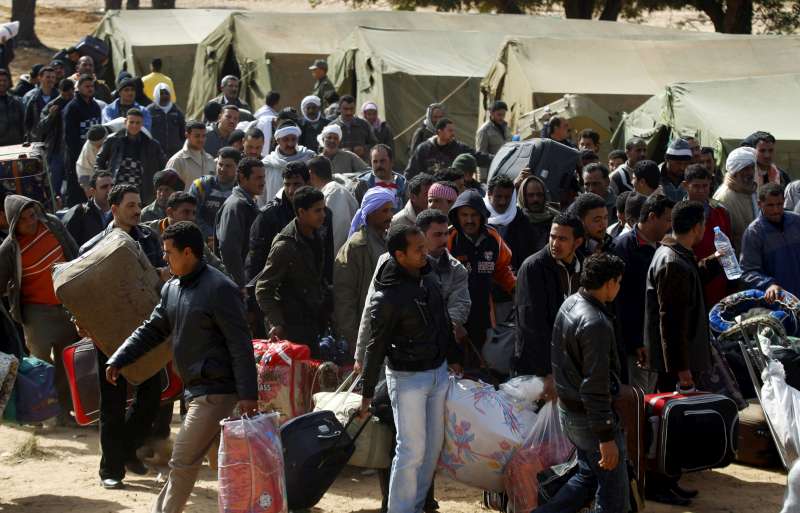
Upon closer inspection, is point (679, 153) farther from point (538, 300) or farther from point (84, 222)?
point (84, 222)

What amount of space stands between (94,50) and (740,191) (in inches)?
587

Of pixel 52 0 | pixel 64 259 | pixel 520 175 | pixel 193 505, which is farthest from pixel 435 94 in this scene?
pixel 52 0

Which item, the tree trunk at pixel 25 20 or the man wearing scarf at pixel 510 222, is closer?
the man wearing scarf at pixel 510 222

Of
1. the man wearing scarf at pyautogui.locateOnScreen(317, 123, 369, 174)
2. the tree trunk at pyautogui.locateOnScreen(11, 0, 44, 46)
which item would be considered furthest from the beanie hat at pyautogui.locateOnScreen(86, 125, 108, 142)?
the tree trunk at pyautogui.locateOnScreen(11, 0, 44, 46)

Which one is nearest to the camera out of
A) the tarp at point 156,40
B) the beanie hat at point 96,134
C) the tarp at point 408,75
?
the beanie hat at point 96,134

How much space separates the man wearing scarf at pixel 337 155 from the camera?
12.1 metres

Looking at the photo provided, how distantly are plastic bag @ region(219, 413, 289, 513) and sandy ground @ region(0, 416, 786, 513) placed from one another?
101 centimetres

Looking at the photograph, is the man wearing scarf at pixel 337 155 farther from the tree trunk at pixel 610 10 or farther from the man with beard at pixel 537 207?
the tree trunk at pixel 610 10

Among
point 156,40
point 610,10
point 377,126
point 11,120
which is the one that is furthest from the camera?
point 610,10

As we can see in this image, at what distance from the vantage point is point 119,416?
7.65 metres

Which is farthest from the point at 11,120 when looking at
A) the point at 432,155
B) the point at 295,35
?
the point at 295,35

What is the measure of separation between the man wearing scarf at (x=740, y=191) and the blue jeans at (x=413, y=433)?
4.14m

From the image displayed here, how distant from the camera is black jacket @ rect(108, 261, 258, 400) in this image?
21.0ft

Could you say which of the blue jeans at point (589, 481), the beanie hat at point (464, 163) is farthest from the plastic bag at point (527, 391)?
the beanie hat at point (464, 163)
